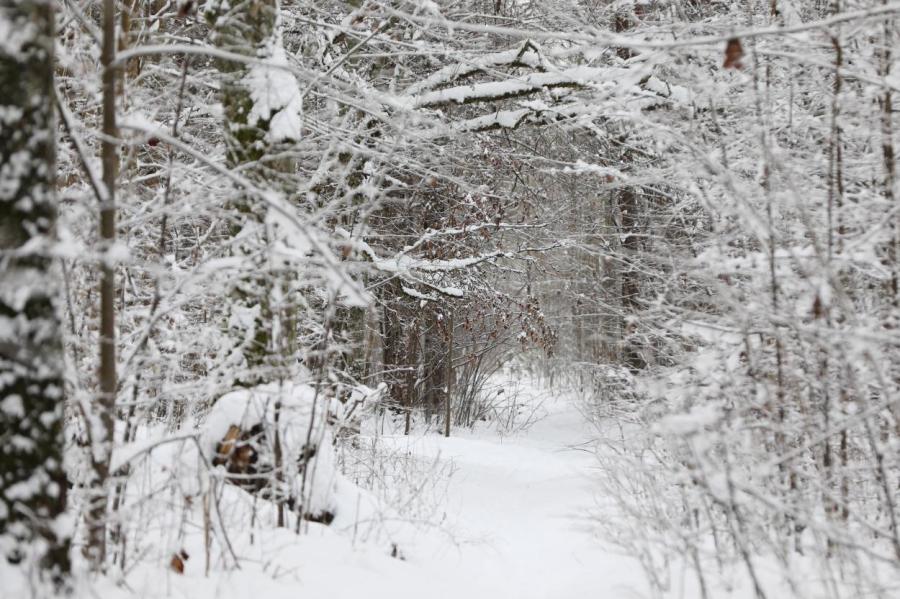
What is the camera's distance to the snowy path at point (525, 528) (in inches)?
155

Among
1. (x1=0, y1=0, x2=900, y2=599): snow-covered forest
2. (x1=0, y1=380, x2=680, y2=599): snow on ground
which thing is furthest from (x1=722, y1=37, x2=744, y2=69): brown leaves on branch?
(x1=0, y1=380, x2=680, y2=599): snow on ground

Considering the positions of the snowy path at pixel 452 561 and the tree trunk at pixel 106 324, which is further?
the snowy path at pixel 452 561

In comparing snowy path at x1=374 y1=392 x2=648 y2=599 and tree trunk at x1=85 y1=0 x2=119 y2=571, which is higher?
tree trunk at x1=85 y1=0 x2=119 y2=571

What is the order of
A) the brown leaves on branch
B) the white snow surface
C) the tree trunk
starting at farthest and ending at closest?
the white snow surface, the tree trunk, the brown leaves on branch

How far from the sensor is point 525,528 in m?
6.04

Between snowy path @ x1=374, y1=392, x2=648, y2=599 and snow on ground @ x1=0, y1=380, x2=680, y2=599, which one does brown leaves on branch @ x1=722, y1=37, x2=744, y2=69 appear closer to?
snowy path @ x1=374, y1=392, x2=648, y2=599

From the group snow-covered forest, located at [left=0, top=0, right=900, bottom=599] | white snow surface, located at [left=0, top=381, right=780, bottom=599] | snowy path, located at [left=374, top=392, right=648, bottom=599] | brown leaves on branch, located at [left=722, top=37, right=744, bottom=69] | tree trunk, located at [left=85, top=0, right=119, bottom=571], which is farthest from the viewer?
snowy path, located at [left=374, top=392, right=648, bottom=599]

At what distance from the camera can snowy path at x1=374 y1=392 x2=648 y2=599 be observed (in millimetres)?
3937

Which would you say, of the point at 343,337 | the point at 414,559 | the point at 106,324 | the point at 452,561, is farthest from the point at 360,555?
the point at 106,324

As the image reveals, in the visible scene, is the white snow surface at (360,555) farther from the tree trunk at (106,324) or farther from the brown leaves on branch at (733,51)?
the brown leaves on branch at (733,51)

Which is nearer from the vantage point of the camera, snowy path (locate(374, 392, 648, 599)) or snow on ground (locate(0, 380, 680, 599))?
snow on ground (locate(0, 380, 680, 599))

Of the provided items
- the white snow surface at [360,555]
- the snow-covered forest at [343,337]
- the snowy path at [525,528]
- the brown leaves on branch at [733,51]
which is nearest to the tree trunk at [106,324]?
the snow-covered forest at [343,337]

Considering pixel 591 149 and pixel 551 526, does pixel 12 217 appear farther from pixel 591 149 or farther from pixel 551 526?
pixel 591 149

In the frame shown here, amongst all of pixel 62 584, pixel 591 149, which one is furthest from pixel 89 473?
pixel 591 149
